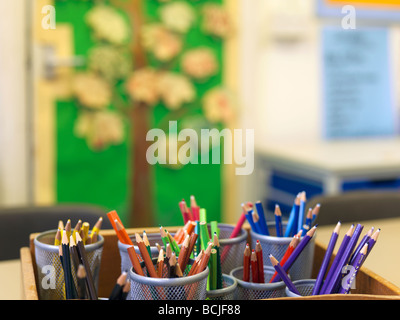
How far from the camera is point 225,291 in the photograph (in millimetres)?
677

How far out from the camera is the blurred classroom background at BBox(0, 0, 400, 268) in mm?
2445

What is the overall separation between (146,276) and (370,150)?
2160 mm

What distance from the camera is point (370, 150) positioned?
8.50ft

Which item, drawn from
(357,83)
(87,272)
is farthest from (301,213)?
(357,83)

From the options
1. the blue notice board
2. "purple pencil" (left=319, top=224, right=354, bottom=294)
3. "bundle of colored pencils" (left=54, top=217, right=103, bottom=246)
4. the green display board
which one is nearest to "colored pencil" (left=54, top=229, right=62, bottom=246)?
"bundle of colored pencils" (left=54, top=217, right=103, bottom=246)

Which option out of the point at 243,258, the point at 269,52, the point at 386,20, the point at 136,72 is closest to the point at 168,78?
the point at 136,72

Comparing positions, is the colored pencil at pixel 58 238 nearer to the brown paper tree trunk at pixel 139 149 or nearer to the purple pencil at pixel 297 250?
the purple pencil at pixel 297 250

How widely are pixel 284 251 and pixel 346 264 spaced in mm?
121

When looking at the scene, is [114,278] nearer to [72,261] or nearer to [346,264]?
[72,261]

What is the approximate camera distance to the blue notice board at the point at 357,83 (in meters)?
2.94

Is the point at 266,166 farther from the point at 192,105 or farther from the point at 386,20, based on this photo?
the point at 386,20

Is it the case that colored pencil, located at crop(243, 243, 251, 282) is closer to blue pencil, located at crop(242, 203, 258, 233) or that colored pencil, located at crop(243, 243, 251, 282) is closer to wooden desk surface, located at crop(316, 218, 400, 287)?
blue pencil, located at crop(242, 203, 258, 233)

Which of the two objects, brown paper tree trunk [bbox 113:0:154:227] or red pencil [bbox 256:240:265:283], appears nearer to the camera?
red pencil [bbox 256:240:265:283]

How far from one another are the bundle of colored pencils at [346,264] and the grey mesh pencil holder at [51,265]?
29cm
